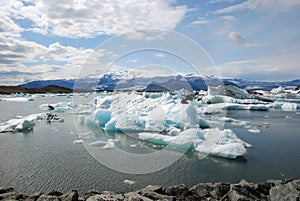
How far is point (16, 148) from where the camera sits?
582 cm

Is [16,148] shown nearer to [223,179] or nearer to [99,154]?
[99,154]

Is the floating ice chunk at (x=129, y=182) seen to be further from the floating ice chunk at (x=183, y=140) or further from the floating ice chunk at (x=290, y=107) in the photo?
the floating ice chunk at (x=290, y=107)

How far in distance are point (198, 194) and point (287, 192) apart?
103cm

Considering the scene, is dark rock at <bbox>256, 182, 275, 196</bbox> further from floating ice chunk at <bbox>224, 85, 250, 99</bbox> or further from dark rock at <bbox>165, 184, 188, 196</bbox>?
floating ice chunk at <bbox>224, 85, 250, 99</bbox>

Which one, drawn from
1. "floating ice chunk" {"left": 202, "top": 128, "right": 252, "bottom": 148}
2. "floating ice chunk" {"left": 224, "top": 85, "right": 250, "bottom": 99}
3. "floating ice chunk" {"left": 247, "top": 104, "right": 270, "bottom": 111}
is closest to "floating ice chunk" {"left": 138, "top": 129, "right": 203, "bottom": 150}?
"floating ice chunk" {"left": 202, "top": 128, "right": 252, "bottom": 148}

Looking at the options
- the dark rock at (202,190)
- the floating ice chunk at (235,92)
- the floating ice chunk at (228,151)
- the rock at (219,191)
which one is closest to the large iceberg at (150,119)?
the floating ice chunk at (228,151)

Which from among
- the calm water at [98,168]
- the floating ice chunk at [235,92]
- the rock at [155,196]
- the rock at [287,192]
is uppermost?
the floating ice chunk at [235,92]

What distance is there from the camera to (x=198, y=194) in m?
3.22

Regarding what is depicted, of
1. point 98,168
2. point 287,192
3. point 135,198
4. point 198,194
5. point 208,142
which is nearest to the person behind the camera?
point 287,192

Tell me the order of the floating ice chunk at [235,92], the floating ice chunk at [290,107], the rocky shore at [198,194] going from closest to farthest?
the rocky shore at [198,194]
the floating ice chunk at [290,107]
the floating ice chunk at [235,92]

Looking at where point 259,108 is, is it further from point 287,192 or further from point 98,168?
point 287,192

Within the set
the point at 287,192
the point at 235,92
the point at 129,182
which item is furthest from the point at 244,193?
the point at 235,92

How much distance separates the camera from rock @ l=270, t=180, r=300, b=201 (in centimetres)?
253

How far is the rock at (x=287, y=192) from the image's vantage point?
253cm
